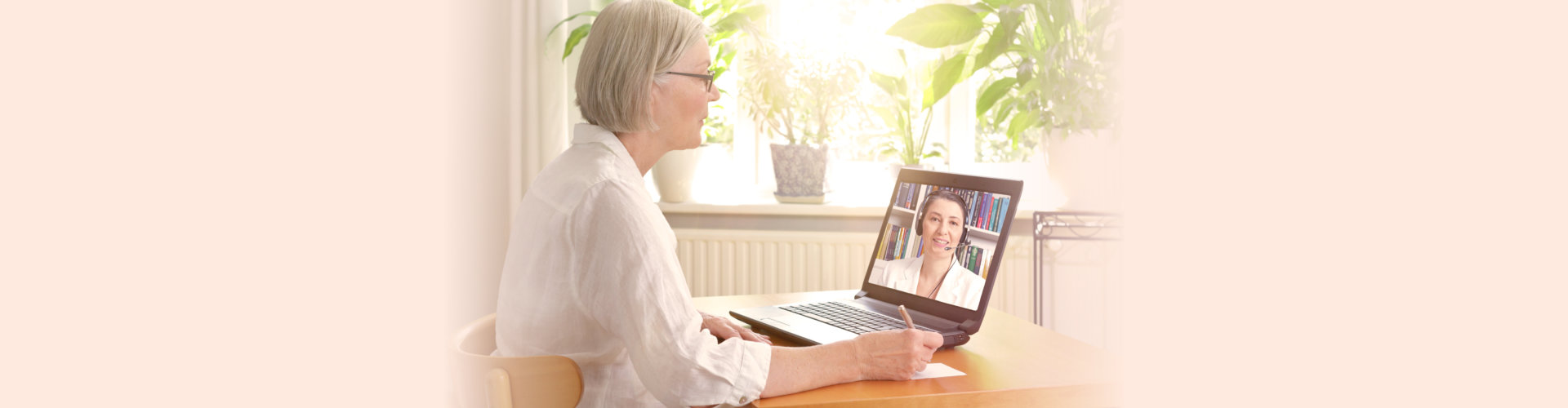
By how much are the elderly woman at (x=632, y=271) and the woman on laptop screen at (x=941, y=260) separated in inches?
9.4

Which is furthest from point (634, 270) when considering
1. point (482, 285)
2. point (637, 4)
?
point (482, 285)

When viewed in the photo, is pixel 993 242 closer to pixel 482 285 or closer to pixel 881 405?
pixel 881 405

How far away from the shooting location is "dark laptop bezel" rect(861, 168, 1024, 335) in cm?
129

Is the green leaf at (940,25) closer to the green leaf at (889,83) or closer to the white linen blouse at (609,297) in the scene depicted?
the green leaf at (889,83)

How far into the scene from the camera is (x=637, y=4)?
3.94 ft

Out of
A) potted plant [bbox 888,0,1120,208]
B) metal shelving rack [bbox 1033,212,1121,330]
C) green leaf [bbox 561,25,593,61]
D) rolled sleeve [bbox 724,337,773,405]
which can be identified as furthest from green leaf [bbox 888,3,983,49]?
rolled sleeve [bbox 724,337,773,405]

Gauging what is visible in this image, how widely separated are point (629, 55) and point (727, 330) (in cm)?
41

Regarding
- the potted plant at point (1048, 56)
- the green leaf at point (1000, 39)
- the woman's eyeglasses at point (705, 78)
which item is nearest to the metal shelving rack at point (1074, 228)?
the potted plant at point (1048, 56)

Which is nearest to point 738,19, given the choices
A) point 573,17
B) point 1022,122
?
point 573,17

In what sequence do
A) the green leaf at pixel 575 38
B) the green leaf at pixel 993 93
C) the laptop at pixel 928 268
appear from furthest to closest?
the green leaf at pixel 575 38, the green leaf at pixel 993 93, the laptop at pixel 928 268

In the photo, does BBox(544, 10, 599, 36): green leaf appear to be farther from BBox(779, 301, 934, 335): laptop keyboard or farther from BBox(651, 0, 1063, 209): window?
BBox(779, 301, 934, 335): laptop keyboard

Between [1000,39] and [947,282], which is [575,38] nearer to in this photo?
[1000,39]

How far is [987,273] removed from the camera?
51.0 inches

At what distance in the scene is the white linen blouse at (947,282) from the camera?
131 centimetres
